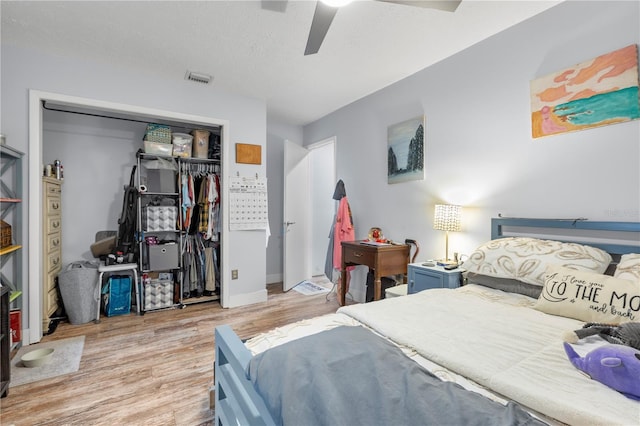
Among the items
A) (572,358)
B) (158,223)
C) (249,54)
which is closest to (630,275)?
(572,358)

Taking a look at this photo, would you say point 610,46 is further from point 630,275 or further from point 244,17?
point 244,17

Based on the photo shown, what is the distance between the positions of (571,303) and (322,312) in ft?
7.90

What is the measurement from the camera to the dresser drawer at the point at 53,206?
2.84 metres

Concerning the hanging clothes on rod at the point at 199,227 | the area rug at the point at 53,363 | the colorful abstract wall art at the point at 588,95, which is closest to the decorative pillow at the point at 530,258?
the colorful abstract wall art at the point at 588,95

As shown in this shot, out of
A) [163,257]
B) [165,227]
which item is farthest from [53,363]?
[165,227]

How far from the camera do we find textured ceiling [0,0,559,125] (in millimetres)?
2072

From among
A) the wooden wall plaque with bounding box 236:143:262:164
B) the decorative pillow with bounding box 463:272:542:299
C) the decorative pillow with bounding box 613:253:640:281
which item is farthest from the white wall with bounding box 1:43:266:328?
the decorative pillow with bounding box 613:253:640:281

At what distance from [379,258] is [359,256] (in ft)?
1.00

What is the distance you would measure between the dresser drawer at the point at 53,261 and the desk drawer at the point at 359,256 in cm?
292

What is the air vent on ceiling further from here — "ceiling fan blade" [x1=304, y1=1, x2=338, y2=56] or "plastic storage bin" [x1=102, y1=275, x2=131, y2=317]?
"plastic storage bin" [x1=102, y1=275, x2=131, y2=317]

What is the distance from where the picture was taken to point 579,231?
198 centimetres

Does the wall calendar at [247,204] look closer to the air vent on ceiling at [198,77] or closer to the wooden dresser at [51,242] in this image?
the air vent on ceiling at [198,77]

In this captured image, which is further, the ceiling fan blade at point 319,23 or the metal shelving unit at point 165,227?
the metal shelving unit at point 165,227

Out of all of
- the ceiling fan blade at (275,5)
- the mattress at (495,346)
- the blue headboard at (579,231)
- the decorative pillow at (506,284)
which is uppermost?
the ceiling fan blade at (275,5)
